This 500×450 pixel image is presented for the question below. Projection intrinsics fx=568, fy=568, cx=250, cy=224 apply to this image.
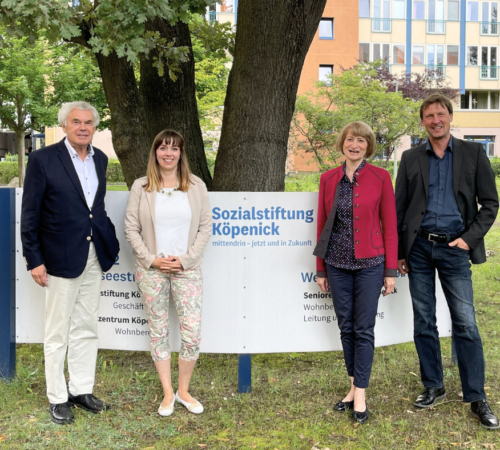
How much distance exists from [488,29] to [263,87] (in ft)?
141

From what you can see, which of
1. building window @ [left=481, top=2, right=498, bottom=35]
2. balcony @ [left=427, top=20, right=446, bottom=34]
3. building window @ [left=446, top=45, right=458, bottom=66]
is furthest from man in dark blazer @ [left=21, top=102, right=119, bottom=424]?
building window @ [left=481, top=2, right=498, bottom=35]

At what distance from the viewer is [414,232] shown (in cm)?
409

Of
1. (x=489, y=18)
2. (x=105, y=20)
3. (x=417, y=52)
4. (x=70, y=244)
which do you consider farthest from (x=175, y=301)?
(x=489, y=18)

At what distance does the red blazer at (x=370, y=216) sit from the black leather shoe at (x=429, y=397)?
1026mm

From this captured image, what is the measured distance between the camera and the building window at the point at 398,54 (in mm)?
41031

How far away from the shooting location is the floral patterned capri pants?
13.4ft

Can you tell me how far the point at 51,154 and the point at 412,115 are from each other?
15112 millimetres

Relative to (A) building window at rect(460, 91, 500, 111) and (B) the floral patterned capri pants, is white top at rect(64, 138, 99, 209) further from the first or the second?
(A) building window at rect(460, 91, 500, 111)

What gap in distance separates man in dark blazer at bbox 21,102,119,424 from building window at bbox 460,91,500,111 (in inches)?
1757

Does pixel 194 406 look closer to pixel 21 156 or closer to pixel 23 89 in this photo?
pixel 23 89

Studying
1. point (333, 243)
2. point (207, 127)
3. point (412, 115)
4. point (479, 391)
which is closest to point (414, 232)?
point (333, 243)

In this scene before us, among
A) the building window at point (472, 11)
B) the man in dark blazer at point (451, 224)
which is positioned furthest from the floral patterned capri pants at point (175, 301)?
the building window at point (472, 11)

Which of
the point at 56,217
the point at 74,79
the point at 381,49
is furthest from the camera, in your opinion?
the point at 381,49

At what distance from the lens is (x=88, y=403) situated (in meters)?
4.23
